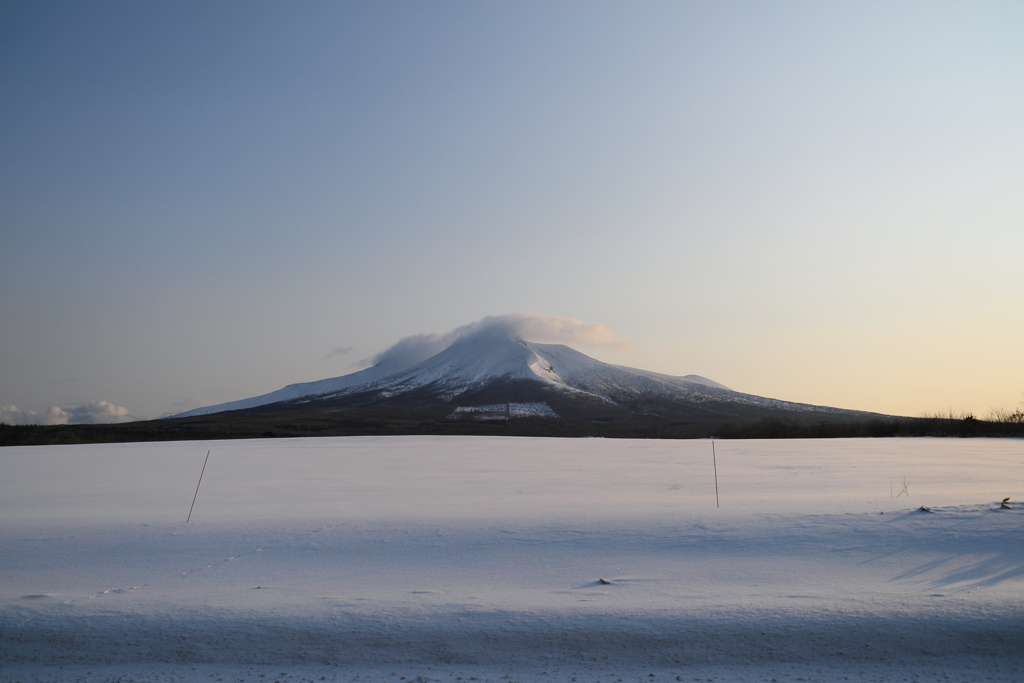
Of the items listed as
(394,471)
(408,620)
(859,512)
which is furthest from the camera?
(394,471)

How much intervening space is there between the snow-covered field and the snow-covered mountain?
11232 centimetres

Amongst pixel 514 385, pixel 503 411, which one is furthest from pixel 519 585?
pixel 514 385

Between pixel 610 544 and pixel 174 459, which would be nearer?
pixel 610 544

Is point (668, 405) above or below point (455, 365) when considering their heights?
below

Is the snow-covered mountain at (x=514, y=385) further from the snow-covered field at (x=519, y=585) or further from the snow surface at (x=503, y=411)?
the snow-covered field at (x=519, y=585)

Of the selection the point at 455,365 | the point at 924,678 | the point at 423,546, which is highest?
the point at 455,365

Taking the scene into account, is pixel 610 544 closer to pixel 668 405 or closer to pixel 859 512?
pixel 859 512

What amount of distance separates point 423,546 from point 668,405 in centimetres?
12069

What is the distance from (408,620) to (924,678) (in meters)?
3.55

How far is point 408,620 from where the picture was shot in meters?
4.57

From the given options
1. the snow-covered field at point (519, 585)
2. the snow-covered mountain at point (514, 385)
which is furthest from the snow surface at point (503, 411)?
the snow-covered field at point (519, 585)

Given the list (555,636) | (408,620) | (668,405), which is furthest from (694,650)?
(668,405)

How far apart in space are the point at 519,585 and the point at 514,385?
137 meters

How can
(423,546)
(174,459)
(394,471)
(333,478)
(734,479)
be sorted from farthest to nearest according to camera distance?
(174,459) → (394,471) → (333,478) → (734,479) → (423,546)
